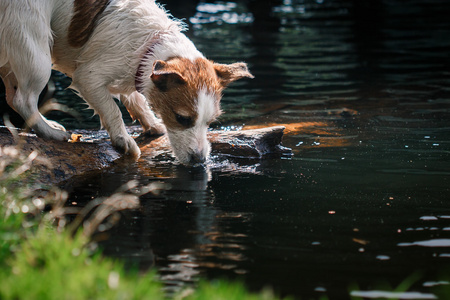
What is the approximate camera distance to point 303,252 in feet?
12.9

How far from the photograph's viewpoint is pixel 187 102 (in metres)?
5.65

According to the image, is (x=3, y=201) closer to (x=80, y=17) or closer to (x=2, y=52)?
(x=2, y=52)

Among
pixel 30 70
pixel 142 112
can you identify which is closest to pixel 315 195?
pixel 142 112

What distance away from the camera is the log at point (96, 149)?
18.1 feet

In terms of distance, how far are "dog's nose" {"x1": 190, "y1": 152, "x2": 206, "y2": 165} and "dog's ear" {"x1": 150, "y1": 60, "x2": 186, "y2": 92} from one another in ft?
2.23

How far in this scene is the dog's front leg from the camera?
606 centimetres

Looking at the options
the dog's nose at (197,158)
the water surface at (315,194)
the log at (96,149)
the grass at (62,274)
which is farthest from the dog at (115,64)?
the grass at (62,274)

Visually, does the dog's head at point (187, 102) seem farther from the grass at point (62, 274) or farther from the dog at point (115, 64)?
the grass at point (62, 274)

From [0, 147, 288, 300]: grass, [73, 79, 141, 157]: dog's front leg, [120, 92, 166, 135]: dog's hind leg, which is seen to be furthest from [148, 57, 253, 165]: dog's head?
[0, 147, 288, 300]: grass

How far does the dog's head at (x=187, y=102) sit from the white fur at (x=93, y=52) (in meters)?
0.02

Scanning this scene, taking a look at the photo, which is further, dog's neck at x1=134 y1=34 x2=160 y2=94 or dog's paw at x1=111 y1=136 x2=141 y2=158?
dog's paw at x1=111 y1=136 x2=141 y2=158

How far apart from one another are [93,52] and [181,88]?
1.08 metres

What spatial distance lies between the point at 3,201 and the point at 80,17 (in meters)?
2.57

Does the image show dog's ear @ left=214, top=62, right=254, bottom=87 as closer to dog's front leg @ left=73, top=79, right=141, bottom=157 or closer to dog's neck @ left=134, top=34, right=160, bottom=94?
dog's neck @ left=134, top=34, right=160, bottom=94
